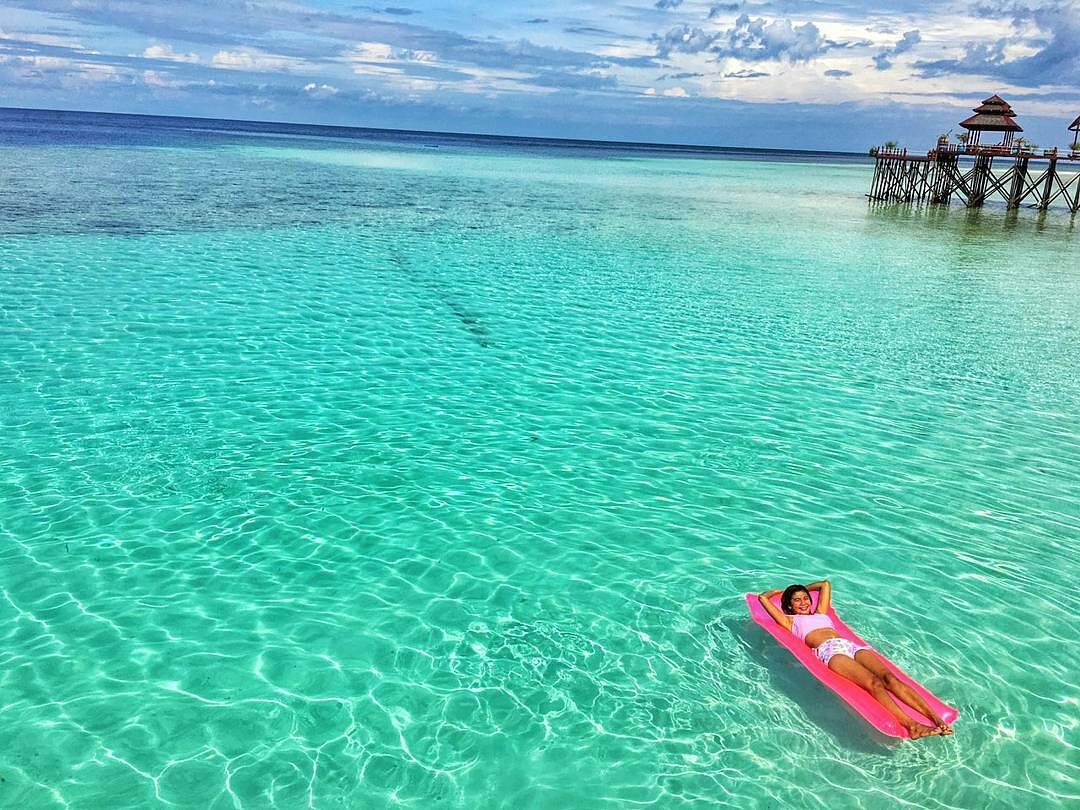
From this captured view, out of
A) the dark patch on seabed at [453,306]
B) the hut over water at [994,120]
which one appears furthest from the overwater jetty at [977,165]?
the dark patch on seabed at [453,306]

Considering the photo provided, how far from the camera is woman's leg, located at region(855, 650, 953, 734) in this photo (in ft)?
19.5

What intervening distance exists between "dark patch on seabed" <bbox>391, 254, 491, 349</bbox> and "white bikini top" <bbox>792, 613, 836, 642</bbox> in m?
9.85

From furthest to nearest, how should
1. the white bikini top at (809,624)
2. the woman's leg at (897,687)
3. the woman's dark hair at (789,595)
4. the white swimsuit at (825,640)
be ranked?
the woman's dark hair at (789,595)
the white bikini top at (809,624)
the white swimsuit at (825,640)
the woman's leg at (897,687)

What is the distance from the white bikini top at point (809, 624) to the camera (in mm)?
6742

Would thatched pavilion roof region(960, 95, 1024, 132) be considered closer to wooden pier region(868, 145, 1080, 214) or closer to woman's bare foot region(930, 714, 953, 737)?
wooden pier region(868, 145, 1080, 214)

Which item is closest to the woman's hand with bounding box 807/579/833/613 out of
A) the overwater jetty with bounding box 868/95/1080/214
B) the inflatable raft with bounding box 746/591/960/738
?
the inflatable raft with bounding box 746/591/960/738

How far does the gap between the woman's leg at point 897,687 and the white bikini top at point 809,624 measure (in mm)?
435

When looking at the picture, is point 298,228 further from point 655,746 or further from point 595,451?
point 655,746

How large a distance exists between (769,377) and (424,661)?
943 centimetres

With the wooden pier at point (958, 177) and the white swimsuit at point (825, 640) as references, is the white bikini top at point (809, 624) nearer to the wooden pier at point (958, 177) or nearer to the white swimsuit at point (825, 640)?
the white swimsuit at point (825, 640)

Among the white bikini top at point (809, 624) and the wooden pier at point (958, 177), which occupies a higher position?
the wooden pier at point (958, 177)

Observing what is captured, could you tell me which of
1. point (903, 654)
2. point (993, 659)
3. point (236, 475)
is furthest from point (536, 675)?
point (236, 475)

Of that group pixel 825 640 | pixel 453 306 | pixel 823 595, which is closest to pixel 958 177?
pixel 453 306

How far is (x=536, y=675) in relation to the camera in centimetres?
665
